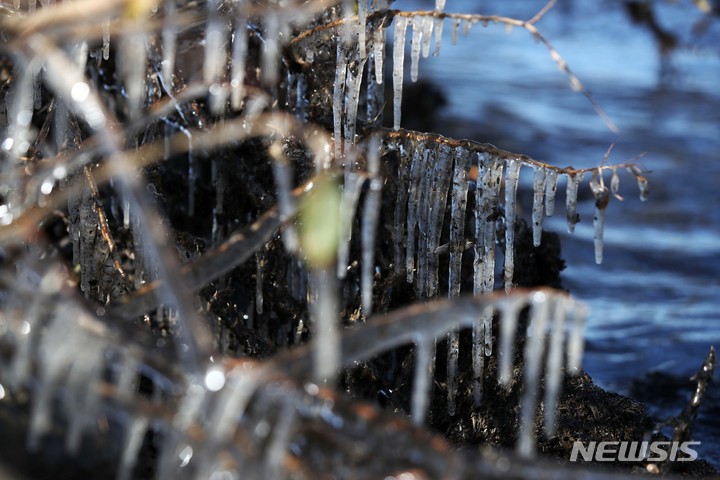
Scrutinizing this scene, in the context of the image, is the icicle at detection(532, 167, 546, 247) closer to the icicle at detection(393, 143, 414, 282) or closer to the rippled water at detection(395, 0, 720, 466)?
the icicle at detection(393, 143, 414, 282)

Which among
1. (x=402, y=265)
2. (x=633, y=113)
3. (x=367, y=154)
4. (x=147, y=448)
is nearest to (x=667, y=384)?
(x=402, y=265)

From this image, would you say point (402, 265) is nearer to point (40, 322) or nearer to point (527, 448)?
point (527, 448)

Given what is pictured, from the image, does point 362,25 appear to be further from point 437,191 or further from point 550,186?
point 550,186

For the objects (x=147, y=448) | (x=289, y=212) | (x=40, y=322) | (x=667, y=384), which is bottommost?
(x=667, y=384)

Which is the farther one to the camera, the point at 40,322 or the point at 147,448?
the point at 147,448

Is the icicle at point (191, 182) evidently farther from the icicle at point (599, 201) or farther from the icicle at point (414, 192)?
the icicle at point (599, 201)

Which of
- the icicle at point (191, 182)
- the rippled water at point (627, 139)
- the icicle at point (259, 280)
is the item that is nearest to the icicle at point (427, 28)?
the icicle at point (259, 280)

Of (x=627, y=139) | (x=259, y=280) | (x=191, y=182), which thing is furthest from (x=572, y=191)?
(x=627, y=139)
